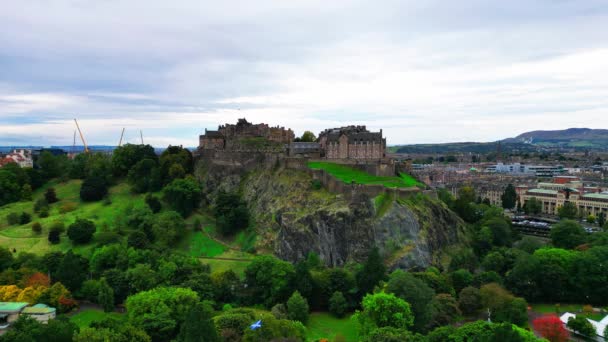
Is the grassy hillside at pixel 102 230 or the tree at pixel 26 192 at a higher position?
the tree at pixel 26 192

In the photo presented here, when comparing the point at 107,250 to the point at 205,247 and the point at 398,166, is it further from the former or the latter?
the point at 398,166

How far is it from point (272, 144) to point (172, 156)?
56.4 ft

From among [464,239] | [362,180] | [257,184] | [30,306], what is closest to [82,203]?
[257,184]

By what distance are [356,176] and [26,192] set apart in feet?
193

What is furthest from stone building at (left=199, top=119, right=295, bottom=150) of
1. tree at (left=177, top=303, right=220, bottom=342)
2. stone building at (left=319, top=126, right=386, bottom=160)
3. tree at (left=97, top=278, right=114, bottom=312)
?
tree at (left=177, top=303, right=220, bottom=342)

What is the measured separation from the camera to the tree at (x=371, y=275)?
42.3 metres

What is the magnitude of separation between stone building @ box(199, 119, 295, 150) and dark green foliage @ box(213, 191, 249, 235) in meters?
20.8

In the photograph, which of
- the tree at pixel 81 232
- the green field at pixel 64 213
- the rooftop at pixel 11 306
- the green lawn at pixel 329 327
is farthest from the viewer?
the green field at pixel 64 213

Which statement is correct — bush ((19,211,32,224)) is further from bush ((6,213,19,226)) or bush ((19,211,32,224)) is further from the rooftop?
the rooftop

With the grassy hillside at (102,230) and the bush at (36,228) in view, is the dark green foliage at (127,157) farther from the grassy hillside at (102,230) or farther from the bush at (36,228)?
the bush at (36,228)

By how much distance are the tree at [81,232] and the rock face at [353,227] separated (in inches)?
868

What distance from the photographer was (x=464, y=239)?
192 ft

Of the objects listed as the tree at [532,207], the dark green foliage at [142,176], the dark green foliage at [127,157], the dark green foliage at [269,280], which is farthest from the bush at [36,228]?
the tree at [532,207]

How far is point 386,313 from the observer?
33.6 meters
